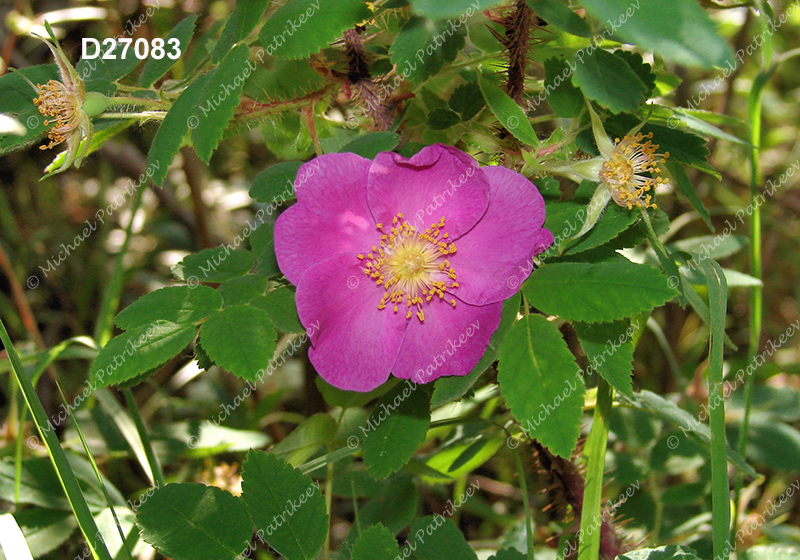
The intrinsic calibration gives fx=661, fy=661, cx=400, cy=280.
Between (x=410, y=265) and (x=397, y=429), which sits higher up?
(x=410, y=265)

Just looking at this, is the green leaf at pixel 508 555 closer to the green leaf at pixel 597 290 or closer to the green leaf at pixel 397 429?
the green leaf at pixel 397 429

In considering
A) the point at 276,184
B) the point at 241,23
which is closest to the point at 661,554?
the point at 276,184

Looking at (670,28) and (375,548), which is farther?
(375,548)

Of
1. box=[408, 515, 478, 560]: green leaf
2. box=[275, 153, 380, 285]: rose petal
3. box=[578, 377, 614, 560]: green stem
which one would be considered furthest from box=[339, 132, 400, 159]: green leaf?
box=[408, 515, 478, 560]: green leaf

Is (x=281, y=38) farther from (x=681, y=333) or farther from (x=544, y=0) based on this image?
(x=681, y=333)

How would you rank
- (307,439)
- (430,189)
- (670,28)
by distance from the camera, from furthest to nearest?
(307,439)
(430,189)
(670,28)

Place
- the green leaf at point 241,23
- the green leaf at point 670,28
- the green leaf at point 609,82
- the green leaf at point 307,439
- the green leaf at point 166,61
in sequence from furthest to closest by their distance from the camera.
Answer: the green leaf at point 307,439
the green leaf at point 166,61
the green leaf at point 241,23
the green leaf at point 609,82
the green leaf at point 670,28

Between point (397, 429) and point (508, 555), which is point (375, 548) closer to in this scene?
point (397, 429)

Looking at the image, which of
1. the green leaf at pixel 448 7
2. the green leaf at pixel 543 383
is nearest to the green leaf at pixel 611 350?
the green leaf at pixel 543 383
